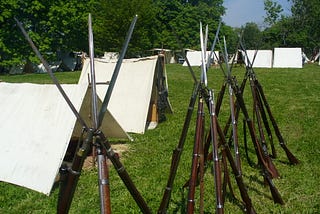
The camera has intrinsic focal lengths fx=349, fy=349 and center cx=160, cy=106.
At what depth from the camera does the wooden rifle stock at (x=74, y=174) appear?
2.00 metres

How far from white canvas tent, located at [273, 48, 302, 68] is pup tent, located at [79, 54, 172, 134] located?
25083mm

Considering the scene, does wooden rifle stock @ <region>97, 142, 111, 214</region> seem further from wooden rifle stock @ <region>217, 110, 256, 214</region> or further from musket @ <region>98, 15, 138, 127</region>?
wooden rifle stock @ <region>217, 110, 256, 214</region>

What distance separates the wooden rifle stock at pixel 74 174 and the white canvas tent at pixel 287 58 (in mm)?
32024

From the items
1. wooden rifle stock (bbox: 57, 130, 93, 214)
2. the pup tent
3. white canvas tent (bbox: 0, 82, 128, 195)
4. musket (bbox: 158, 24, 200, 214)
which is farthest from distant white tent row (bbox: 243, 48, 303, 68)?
wooden rifle stock (bbox: 57, 130, 93, 214)

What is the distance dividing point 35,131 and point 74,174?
3631 mm

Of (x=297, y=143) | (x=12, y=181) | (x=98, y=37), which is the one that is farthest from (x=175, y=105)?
(x=98, y=37)

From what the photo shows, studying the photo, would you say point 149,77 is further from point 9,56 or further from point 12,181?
point 9,56

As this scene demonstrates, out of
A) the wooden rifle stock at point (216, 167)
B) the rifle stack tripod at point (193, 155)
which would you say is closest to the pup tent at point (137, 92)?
the rifle stack tripod at point (193, 155)

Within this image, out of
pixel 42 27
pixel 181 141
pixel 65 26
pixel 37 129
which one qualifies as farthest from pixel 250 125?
pixel 42 27

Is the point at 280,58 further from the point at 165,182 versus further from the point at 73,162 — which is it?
the point at 73,162

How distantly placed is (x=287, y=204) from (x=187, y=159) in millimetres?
2054

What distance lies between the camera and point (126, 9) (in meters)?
38.3

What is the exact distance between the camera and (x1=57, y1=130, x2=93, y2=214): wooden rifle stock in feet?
6.55

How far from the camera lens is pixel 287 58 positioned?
32.2 meters
